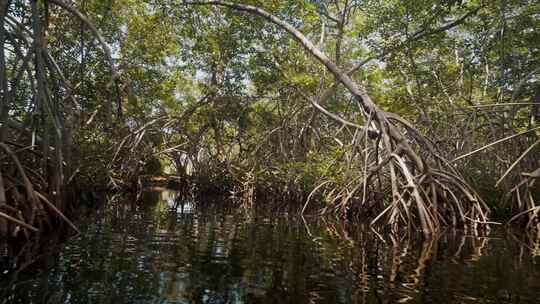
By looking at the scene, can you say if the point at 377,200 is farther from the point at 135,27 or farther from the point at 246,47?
the point at 135,27

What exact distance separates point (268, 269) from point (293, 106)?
385 inches

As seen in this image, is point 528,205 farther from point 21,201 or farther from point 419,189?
point 21,201

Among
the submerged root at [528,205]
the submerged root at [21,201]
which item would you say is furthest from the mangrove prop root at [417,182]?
the submerged root at [21,201]

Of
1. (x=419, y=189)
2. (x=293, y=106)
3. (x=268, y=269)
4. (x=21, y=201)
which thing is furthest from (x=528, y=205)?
(x=21, y=201)

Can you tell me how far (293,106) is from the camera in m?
13.2

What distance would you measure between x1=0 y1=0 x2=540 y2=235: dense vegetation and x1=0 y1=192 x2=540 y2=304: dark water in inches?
44.2

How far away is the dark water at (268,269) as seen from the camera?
2.96 meters

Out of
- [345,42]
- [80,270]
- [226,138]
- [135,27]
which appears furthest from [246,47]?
[80,270]

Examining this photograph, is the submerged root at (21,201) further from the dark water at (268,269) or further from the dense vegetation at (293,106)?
the dark water at (268,269)

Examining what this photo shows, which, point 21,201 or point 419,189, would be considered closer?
point 21,201

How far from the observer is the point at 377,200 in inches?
319

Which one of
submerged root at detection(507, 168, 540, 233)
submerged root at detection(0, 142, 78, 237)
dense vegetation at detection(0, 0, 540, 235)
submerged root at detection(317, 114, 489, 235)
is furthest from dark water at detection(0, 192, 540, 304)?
dense vegetation at detection(0, 0, 540, 235)

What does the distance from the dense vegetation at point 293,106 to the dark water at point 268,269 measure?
112 centimetres

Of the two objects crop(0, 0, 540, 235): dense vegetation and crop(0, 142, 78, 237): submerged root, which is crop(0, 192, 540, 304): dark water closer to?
crop(0, 142, 78, 237): submerged root
